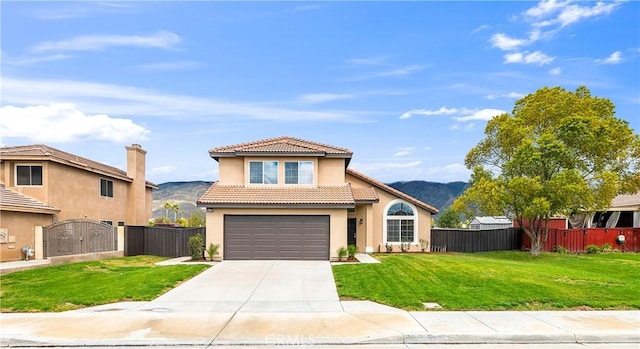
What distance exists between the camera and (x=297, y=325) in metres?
8.98

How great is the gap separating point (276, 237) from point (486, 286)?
10287 millimetres

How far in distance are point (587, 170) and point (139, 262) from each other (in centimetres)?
2281

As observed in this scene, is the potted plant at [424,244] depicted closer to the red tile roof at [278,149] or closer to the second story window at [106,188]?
the red tile roof at [278,149]

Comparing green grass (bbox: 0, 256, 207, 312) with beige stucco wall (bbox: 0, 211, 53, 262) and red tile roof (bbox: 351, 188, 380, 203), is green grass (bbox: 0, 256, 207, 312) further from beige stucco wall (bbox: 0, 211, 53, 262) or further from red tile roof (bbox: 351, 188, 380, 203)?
red tile roof (bbox: 351, 188, 380, 203)

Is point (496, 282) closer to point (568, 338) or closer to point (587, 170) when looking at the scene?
point (568, 338)

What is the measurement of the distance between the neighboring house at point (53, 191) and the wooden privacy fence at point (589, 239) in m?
25.3

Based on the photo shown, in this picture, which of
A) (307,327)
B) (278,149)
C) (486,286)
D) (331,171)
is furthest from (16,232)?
(486,286)

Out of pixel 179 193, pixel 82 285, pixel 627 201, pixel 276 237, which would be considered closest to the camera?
pixel 82 285

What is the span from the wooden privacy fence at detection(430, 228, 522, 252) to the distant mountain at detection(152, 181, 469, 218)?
Result: 38.1 meters

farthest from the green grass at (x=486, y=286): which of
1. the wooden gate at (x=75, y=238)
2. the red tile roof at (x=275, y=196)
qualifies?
the wooden gate at (x=75, y=238)

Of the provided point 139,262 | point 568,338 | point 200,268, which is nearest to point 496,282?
point 568,338

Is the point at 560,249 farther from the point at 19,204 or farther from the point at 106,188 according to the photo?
the point at 19,204

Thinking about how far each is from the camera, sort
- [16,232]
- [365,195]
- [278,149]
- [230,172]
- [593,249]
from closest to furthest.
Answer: [16,232] → [278,149] → [230,172] → [365,195] → [593,249]

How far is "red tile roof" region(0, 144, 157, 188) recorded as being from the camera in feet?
67.9
